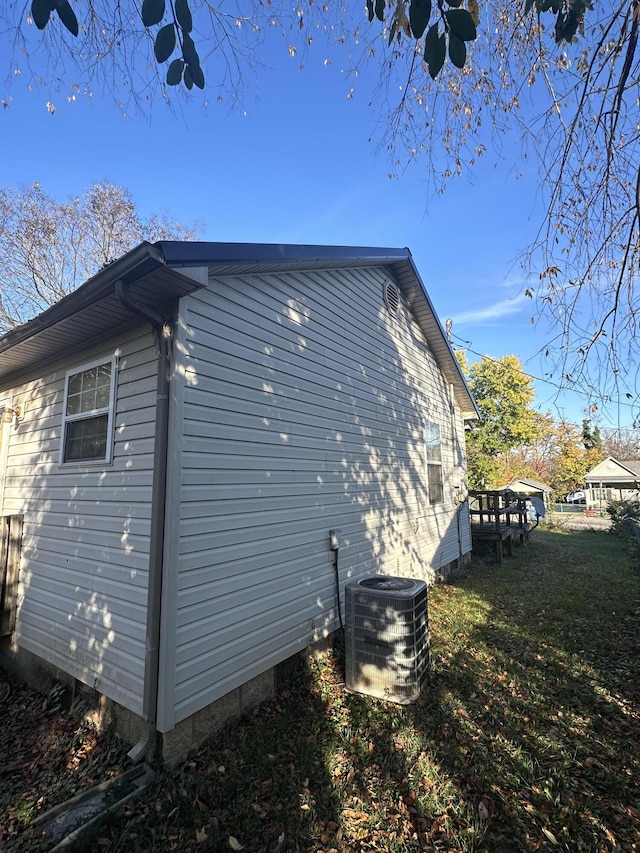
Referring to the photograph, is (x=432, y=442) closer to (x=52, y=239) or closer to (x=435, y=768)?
(x=435, y=768)

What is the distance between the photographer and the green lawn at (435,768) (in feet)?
8.46

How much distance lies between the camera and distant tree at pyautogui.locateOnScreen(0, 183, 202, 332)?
1403 centimetres

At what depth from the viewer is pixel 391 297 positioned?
7.88 m

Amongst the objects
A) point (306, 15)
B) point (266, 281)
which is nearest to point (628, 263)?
point (306, 15)

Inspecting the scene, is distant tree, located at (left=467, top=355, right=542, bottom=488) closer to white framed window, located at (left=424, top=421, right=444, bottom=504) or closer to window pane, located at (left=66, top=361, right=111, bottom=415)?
white framed window, located at (left=424, top=421, right=444, bottom=504)

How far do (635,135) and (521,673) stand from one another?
200 inches

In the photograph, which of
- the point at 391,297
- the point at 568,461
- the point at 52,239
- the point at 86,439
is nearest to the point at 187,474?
the point at 86,439

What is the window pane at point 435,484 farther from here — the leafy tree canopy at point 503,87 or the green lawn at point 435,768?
the leafy tree canopy at point 503,87

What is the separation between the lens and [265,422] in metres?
4.35

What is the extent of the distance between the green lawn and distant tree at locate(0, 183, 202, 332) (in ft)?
52.5

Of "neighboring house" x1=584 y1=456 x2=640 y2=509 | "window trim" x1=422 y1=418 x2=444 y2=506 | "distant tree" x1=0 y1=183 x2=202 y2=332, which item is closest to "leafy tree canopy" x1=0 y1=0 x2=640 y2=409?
"window trim" x1=422 y1=418 x2=444 y2=506

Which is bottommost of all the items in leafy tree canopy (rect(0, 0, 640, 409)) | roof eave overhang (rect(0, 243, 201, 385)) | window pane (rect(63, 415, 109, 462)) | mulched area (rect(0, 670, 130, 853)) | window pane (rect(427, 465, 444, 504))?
mulched area (rect(0, 670, 130, 853))

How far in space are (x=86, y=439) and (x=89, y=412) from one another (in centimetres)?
28

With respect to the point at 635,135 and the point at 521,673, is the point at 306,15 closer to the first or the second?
the point at 635,135
